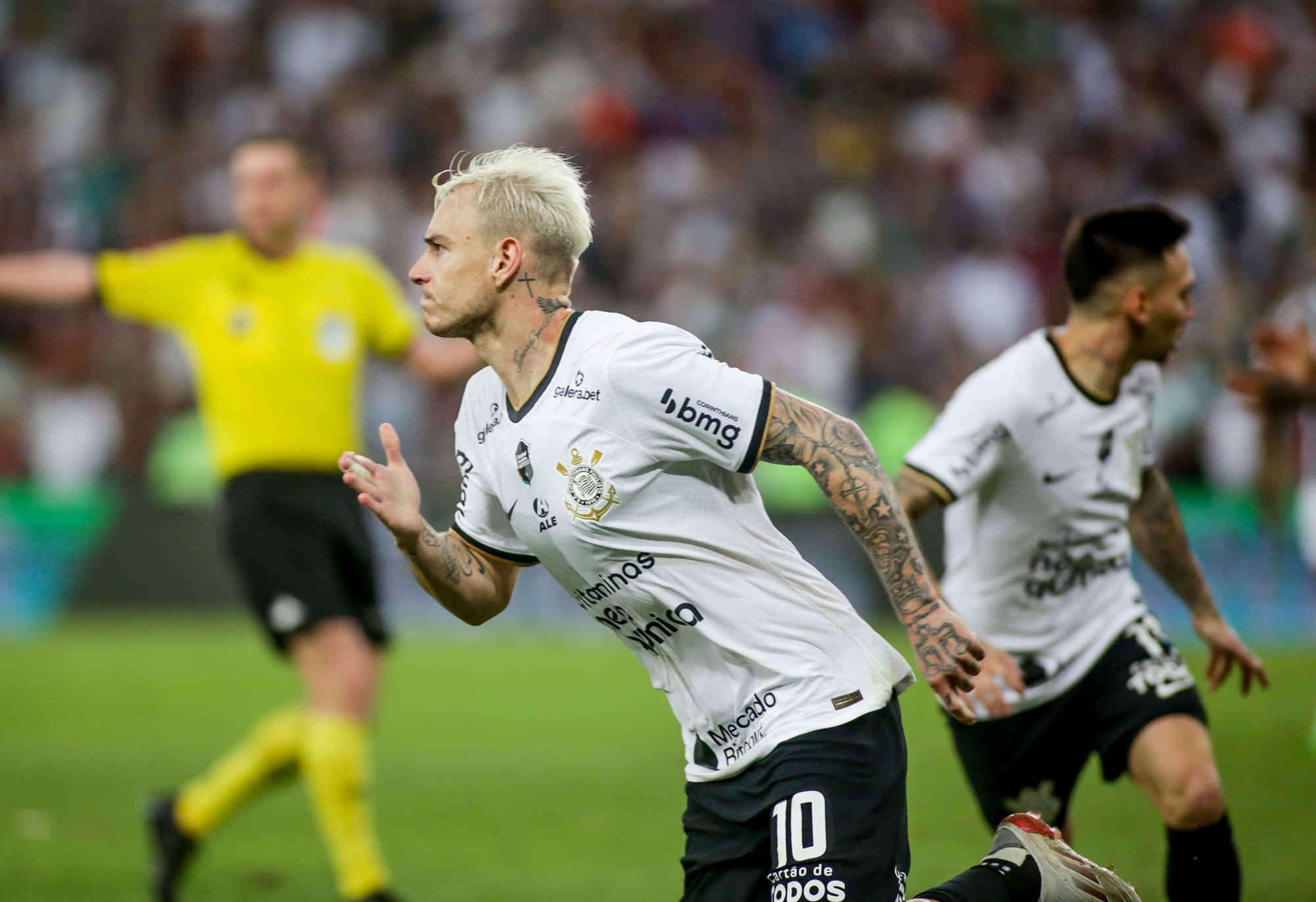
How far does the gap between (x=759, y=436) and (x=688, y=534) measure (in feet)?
0.96

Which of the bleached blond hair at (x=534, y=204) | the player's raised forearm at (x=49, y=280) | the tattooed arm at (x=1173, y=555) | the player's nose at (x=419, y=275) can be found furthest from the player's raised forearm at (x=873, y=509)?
the player's raised forearm at (x=49, y=280)

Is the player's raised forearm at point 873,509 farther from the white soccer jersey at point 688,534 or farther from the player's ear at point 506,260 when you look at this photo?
the player's ear at point 506,260

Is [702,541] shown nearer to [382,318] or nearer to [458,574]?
[458,574]

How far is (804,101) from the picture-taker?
719 inches

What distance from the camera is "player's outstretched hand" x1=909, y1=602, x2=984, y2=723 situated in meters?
3.40

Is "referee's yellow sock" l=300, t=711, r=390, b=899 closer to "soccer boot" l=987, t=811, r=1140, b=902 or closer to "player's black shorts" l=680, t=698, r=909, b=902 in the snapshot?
"player's black shorts" l=680, t=698, r=909, b=902

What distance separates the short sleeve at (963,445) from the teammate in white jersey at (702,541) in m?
0.93

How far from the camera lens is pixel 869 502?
345 centimetres

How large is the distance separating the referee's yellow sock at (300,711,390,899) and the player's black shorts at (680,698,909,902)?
230 cm

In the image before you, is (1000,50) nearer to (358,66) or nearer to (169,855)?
(358,66)

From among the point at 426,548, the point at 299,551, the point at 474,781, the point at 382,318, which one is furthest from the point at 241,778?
the point at 426,548

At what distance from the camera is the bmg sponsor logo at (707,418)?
3402 millimetres

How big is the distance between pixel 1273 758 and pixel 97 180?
13757mm

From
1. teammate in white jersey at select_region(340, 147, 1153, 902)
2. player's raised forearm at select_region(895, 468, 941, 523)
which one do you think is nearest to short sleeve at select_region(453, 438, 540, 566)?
teammate in white jersey at select_region(340, 147, 1153, 902)
